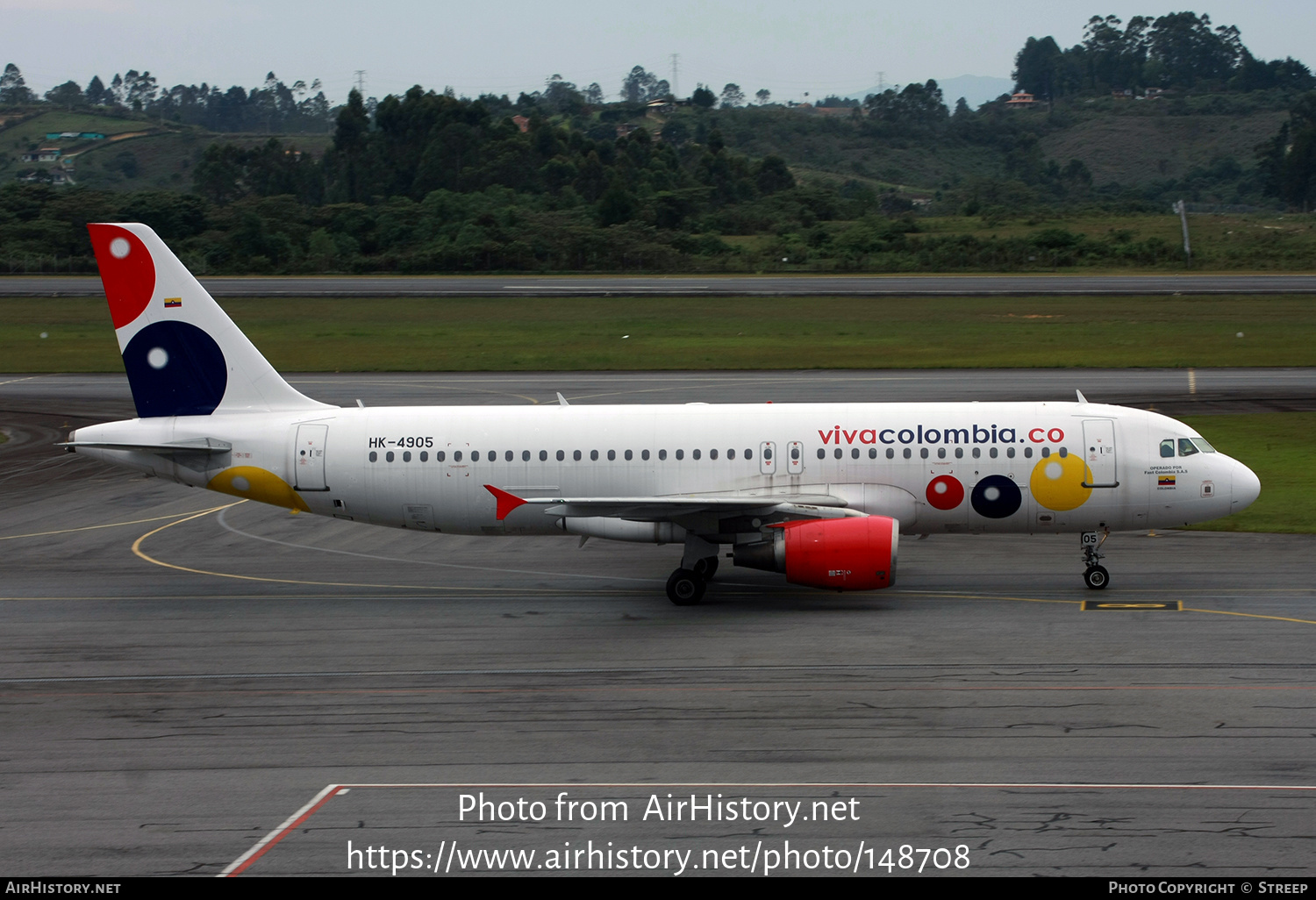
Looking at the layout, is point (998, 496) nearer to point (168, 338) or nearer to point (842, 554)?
point (842, 554)

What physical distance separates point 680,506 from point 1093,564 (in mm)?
10244

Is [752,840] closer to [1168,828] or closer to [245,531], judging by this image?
[1168,828]

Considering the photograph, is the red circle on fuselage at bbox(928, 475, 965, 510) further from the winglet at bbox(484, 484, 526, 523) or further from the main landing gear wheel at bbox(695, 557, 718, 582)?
the winglet at bbox(484, 484, 526, 523)

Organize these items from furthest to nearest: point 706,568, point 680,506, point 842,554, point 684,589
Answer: point 706,568 → point 684,589 → point 680,506 → point 842,554

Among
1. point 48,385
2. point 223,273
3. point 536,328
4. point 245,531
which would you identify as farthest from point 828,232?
point 245,531

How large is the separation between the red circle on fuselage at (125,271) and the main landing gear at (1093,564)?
2405 centimetres

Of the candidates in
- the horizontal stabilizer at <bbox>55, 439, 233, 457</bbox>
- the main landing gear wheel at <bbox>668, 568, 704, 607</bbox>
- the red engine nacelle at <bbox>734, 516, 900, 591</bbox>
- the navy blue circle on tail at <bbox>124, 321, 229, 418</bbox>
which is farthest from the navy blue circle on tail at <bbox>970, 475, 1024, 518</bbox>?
the navy blue circle on tail at <bbox>124, 321, 229, 418</bbox>

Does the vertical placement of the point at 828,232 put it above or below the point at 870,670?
above

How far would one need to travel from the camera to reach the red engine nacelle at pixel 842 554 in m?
26.6

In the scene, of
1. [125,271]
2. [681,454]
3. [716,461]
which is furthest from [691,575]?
[125,271]

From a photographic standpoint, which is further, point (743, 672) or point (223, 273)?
point (223, 273)

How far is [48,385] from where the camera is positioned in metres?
64.9

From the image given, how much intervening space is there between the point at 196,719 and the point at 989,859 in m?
14.1

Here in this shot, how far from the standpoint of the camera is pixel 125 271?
99.1 feet
